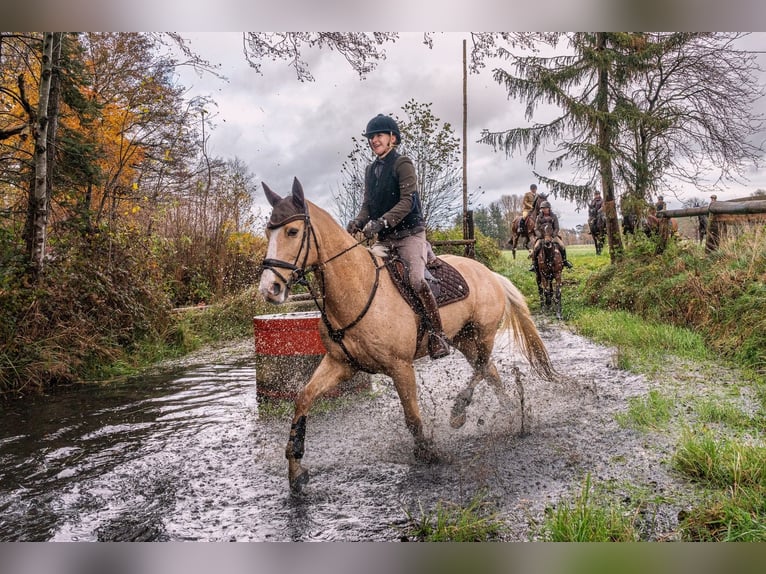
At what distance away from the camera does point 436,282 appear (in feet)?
11.4

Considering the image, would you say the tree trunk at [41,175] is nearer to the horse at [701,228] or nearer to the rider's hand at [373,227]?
the rider's hand at [373,227]

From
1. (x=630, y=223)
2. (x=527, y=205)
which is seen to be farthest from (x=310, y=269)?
(x=527, y=205)

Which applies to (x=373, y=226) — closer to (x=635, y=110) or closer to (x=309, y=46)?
(x=309, y=46)


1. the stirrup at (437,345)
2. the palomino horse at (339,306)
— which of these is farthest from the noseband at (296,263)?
the stirrup at (437,345)

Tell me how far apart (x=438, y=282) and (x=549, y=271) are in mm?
6110

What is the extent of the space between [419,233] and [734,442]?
82.3 inches

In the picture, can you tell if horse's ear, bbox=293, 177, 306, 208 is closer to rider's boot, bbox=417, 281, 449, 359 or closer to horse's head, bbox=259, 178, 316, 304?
horse's head, bbox=259, 178, 316, 304

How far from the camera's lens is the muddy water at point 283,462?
2.37 metres

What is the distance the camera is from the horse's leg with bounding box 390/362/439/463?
304cm

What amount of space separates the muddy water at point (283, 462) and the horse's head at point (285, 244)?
1114mm

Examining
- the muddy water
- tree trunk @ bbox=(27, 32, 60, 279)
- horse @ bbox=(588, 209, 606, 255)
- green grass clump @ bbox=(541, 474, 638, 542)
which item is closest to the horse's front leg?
the muddy water

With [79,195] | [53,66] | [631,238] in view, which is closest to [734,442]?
[53,66]

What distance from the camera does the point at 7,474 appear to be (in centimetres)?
298
